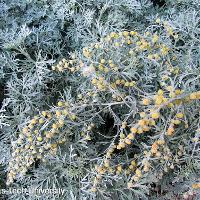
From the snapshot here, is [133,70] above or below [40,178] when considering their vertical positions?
above

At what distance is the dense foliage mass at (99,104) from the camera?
5.54 feet

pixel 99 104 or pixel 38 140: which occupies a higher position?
pixel 99 104

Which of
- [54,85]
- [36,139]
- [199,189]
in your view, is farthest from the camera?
[54,85]

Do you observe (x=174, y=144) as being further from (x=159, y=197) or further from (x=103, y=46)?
(x=103, y=46)

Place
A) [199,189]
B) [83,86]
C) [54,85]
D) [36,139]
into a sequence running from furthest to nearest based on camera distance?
1. [54,85]
2. [83,86]
3. [199,189]
4. [36,139]

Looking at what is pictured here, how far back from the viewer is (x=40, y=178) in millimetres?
1940

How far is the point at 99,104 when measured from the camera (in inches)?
70.2

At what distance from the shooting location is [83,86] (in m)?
2.01

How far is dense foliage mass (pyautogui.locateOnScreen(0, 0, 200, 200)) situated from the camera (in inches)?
66.5

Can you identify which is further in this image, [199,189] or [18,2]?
[18,2]

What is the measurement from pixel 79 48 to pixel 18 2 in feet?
1.82

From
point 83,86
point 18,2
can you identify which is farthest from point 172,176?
point 18,2

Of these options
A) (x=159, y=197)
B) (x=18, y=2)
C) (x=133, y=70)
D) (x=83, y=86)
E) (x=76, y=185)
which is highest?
(x=18, y=2)

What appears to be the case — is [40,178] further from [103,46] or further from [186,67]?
[186,67]
